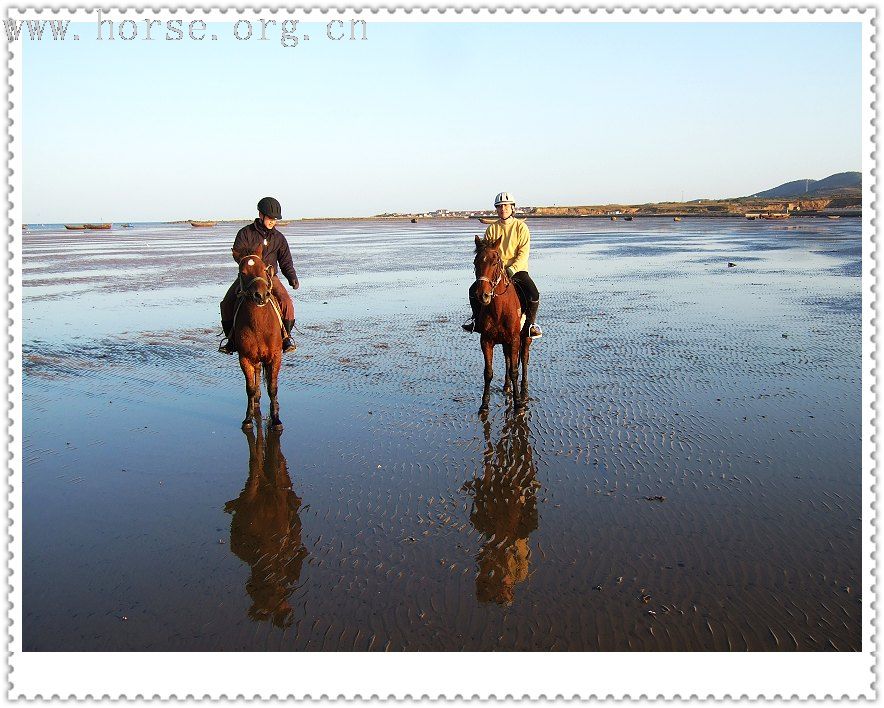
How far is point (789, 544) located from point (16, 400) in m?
6.19

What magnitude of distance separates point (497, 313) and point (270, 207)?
3387 millimetres

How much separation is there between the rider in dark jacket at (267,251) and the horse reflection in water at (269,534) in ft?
6.70

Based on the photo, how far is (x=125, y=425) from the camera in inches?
358

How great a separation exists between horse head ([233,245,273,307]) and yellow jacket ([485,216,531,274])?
10.8 ft

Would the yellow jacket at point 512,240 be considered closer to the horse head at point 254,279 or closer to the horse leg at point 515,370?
the horse leg at point 515,370

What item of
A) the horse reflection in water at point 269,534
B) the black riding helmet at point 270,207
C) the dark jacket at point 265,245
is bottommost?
the horse reflection in water at point 269,534

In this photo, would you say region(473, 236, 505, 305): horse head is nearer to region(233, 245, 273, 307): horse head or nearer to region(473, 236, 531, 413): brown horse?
region(473, 236, 531, 413): brown horse

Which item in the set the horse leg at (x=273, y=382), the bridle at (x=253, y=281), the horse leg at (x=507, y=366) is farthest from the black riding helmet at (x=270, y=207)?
the horse leg at (x=507, y=366)

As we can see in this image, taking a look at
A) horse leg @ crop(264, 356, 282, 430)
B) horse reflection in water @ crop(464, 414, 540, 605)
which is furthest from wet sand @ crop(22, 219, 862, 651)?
horse leg @ crop(264, 356, 282, 430)

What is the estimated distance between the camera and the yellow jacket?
10094mm

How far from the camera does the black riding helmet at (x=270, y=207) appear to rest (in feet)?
29.6

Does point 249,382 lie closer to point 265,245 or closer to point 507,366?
point 265,245

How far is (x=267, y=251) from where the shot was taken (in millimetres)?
9281

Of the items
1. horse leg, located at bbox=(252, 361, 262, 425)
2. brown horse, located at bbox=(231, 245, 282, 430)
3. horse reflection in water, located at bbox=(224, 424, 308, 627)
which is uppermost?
brown horse, located at bbox=(231, 245, 282, 430)
